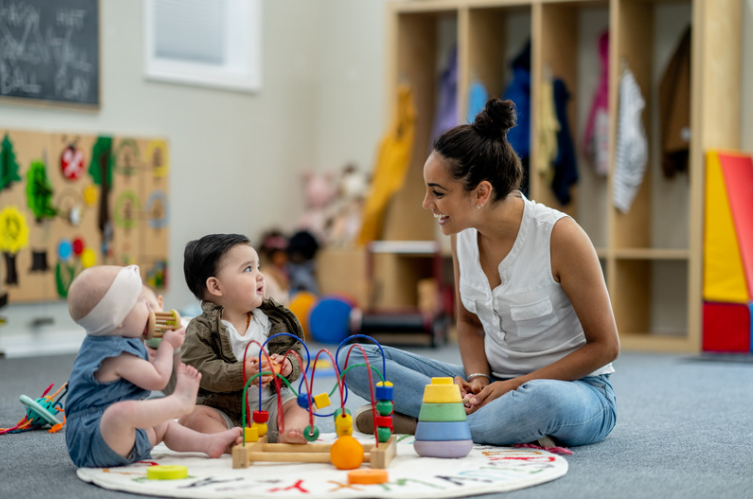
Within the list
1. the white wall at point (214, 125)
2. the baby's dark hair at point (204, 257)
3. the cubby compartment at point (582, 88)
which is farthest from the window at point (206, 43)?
the baby's dark hair at point (204, 257)

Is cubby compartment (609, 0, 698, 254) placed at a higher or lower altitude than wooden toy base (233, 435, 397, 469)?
higher

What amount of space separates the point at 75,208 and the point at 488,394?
2718mm

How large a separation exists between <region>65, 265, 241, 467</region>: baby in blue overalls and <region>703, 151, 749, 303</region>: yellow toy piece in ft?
9.61

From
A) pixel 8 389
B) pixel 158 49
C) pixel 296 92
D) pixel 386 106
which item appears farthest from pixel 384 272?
pixel 8 389

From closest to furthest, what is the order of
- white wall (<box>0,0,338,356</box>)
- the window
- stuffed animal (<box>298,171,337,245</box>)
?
white wall (<box>0,0,338,356</box>), the window, stuffed animal (<box>298,171,337,245</box>)

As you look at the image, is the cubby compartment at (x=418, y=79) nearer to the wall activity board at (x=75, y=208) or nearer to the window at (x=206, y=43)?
the window at (x=206, y=43)

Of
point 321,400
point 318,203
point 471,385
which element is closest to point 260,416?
point 321,400

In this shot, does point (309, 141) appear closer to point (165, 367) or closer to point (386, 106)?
point (386, 106)

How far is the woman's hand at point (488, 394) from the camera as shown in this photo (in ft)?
6.92

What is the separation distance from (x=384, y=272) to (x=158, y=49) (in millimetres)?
1605

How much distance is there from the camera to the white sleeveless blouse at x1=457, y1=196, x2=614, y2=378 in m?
2.13

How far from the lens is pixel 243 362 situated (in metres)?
2.02

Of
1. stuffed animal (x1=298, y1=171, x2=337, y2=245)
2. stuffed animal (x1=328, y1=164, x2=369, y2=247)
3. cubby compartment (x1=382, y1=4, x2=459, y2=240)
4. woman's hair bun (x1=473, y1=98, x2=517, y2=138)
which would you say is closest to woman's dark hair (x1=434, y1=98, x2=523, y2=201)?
A: woman's hair bun (x1=473, y1=98, x2=517, y2=138)

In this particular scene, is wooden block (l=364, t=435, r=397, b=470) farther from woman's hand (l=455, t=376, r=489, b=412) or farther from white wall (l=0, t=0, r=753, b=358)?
white wall (l=0, t=0, r=753, b=358)
